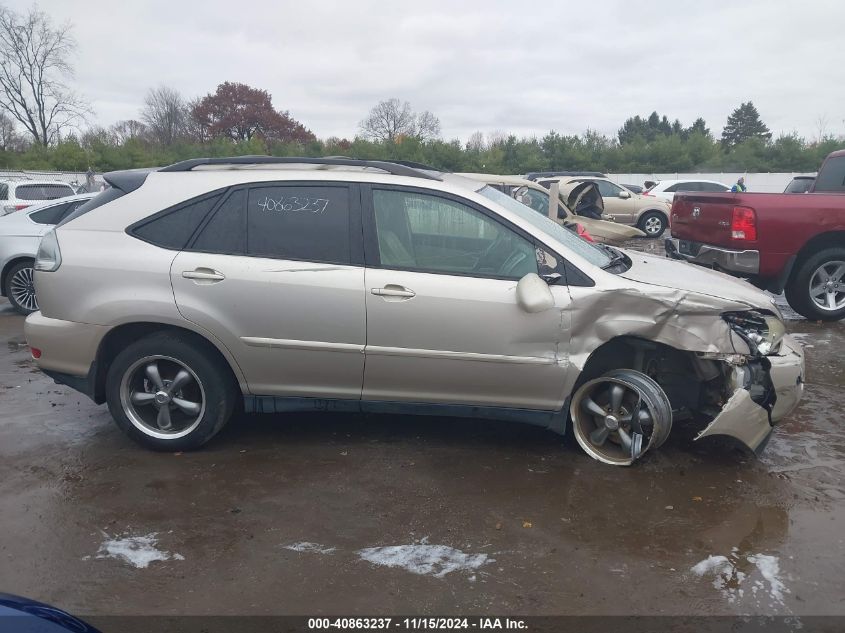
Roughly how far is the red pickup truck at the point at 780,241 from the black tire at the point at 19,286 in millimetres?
8296

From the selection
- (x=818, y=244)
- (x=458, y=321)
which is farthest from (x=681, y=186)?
(x=458, y=321)

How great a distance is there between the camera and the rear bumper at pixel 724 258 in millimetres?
7367

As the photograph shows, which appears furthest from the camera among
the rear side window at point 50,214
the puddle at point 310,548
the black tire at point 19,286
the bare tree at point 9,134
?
the bare tree at point 9,134

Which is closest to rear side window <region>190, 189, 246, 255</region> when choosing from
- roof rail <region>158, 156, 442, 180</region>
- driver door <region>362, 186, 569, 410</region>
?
roof rail <region>158, 156, 442, 180</region>

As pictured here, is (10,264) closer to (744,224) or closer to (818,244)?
(744,224)

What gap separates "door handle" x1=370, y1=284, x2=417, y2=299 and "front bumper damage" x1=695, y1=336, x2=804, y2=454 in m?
1.85

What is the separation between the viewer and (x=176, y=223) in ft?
13.8

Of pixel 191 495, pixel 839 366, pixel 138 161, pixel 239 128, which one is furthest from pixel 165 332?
pixel 239 128

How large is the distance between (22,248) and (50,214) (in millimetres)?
660

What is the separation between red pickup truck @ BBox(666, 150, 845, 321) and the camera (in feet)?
24.2

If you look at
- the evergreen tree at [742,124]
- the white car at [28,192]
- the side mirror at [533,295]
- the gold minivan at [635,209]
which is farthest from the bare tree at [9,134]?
the evergreen tree at [742,124]

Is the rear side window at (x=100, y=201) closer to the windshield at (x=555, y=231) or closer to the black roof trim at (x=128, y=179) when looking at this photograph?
the black roof trim at (x=128, y=179)

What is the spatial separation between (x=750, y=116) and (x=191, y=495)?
7644cm

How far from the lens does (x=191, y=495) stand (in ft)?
12.4
